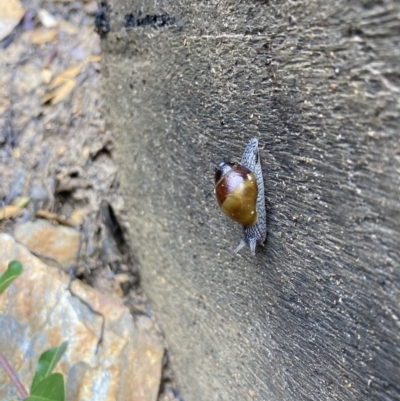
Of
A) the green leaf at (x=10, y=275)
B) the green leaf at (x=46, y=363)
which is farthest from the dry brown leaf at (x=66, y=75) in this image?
the green leaf at (x=46, y=363)

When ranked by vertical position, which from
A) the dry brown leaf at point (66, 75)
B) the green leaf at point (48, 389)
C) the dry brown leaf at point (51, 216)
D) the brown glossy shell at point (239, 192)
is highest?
the dry brown leaf at point (66, 75)

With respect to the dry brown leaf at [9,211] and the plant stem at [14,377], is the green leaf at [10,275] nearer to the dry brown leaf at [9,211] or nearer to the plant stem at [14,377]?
the plant stem at [14,377]

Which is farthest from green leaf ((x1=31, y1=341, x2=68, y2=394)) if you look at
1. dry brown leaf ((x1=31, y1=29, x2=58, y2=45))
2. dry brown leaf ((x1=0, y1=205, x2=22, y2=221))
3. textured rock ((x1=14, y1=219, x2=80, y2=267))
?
dry brown leaf ((x1=31, y1=29, x2=58, y2=45))

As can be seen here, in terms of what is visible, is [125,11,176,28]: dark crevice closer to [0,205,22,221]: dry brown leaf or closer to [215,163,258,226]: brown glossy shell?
[215,163,258,226]: brown glossy shell

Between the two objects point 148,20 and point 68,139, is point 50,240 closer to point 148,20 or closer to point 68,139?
point 68,139

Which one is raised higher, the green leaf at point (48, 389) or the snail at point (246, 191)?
the snail at point (246, 191)

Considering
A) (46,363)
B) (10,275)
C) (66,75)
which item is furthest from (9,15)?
(46,363)
